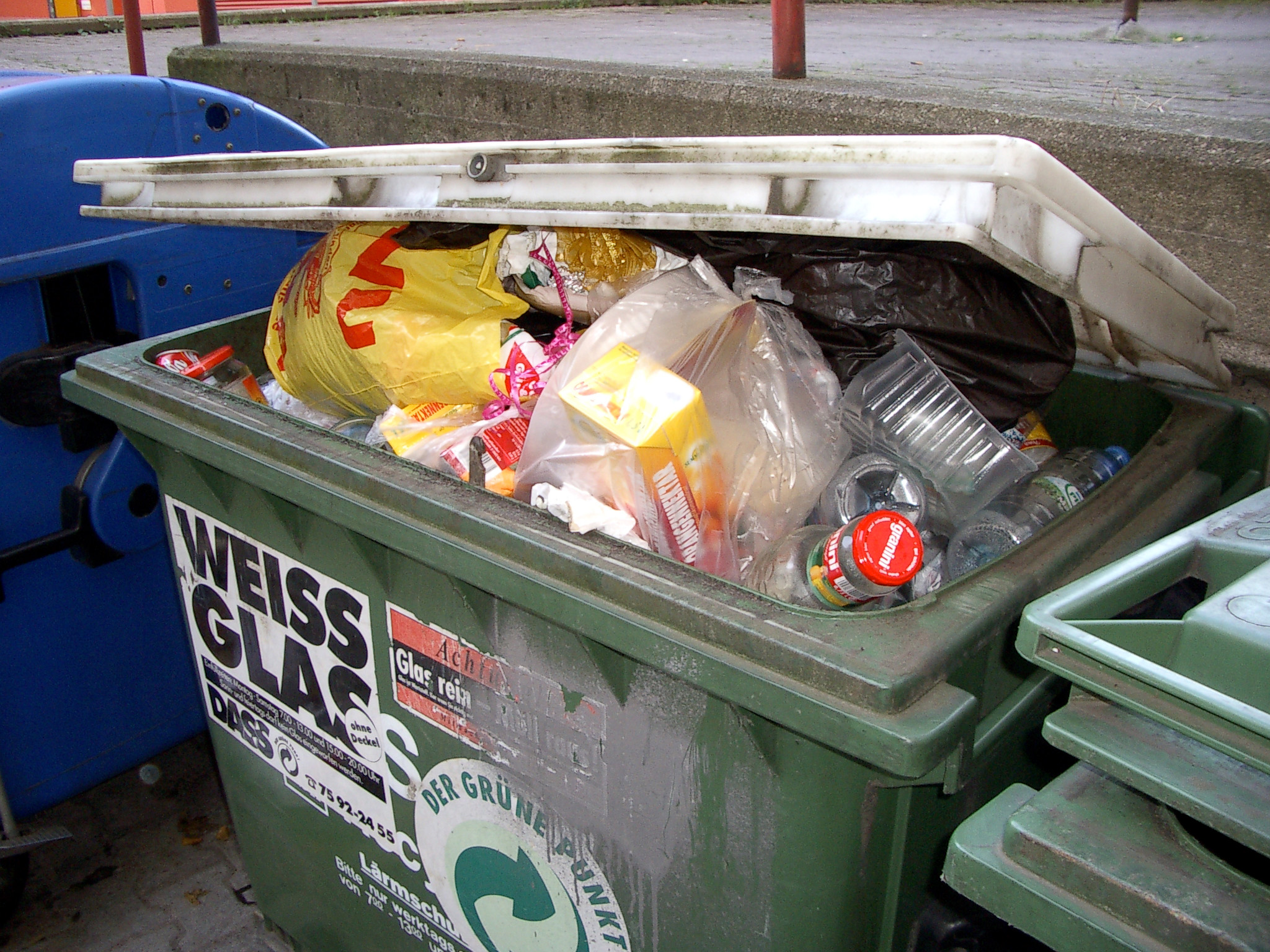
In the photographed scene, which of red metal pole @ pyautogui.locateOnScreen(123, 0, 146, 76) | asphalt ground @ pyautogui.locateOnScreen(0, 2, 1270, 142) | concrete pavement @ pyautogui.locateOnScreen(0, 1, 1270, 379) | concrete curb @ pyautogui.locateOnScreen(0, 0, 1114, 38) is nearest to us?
concrete pavement @ pyautogui.locateOnScreen(0, 1, 1270, 379)

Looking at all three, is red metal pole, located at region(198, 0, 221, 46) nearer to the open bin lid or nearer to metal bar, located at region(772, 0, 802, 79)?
metal bar, located at region(772, 0, 802, 79)

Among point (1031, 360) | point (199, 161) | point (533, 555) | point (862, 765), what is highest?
point (199, 161)

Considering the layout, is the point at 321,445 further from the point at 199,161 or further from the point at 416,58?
the point at 416,58

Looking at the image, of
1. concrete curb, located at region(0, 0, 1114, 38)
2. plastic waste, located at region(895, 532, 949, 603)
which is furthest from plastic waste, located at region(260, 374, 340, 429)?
concrete curb, located at region(0, 0, 1114, 38)

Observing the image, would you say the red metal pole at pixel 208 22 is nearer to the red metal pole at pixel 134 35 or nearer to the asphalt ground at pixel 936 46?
the asphalt ground at pixel 936 46

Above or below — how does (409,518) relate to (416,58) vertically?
below

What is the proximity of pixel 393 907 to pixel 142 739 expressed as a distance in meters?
0.91

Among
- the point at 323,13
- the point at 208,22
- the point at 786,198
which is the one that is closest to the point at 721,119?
the point at 786,198

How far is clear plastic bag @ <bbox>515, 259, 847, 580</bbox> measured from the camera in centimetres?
115

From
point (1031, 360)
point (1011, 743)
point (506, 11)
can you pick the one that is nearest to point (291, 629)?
point (1011, 743)

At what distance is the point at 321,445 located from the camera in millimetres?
1305

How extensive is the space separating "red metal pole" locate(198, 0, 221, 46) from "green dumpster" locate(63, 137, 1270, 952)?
11.5ft

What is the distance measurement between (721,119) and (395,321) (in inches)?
60.9

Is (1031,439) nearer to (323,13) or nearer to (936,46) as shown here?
(936,46)
